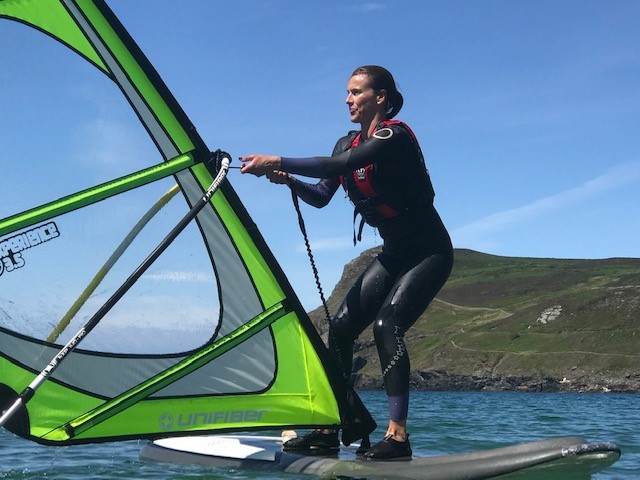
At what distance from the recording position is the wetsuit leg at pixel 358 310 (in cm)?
677

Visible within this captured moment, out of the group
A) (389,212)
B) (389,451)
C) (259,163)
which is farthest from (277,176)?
(389,451)

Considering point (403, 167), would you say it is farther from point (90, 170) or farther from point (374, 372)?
point (374, 372)

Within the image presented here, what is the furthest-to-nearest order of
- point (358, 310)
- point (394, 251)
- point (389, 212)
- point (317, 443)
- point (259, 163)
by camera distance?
1. point (317, 443)
2. point (358, 310)
3. point (394, 251)
4. point (389, 212)
5. point (259, 163)

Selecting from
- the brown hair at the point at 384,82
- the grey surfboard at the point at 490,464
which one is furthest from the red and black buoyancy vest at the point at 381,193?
Result: the grey surfboard at the point at 490,464

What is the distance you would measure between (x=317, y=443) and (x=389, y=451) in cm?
92

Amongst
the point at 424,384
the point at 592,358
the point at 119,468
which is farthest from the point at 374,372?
the point at 119,468

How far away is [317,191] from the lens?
6.92 m

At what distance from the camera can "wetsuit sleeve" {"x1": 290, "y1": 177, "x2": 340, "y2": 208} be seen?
680 cm

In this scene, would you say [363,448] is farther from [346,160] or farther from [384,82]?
[384,82]

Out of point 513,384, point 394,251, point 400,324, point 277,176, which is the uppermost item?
point 277,176

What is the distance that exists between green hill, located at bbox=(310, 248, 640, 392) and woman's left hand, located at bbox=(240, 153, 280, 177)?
281 ft

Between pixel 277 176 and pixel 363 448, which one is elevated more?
pixel 277 176

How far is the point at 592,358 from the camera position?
107375mm

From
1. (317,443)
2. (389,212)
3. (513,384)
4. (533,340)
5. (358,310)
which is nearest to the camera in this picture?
(389,212)
